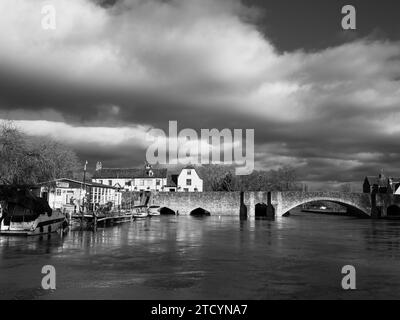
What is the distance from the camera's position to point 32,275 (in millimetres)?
17750

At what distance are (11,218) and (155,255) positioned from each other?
14.8 m

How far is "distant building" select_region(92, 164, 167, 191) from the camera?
97625 millimetres

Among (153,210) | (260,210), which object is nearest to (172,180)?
(260,210)

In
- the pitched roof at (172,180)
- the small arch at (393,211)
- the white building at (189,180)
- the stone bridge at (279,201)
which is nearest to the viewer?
the stone bridge at (279,201)

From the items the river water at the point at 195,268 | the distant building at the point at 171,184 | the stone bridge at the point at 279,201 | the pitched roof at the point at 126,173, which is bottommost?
the river water at the point at 195,268

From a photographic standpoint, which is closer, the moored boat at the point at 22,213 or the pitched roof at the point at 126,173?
the moored boat at the point at 22,213

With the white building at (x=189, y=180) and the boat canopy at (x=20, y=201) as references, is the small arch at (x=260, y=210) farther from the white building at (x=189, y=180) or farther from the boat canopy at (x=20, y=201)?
the boat canopy at (x=20, y=201)

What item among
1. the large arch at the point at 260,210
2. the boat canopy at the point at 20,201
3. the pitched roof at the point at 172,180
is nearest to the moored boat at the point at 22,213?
the boat canopy at the point at 20,201

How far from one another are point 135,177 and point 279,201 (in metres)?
38.7

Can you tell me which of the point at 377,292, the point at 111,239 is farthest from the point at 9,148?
the point at 377,292

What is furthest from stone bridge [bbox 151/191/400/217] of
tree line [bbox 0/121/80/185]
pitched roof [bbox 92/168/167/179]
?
tree line [bbox 0/121/80/185]

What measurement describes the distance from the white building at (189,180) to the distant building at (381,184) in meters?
40.0

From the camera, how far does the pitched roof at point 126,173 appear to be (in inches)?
3880
